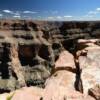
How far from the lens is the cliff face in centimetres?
6795

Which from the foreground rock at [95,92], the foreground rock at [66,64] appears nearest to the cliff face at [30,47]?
the foreground rock at [66,64]

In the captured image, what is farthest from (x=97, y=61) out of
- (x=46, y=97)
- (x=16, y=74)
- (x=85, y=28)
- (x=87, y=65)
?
(x=85, y=28)

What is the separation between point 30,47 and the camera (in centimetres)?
8338

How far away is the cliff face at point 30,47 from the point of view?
67.9 meters

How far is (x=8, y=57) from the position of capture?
7056 centimetres

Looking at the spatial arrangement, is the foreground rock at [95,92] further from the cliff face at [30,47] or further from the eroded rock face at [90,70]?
the cliff face at [30,47]

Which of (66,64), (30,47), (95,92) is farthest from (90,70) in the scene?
(30,47)

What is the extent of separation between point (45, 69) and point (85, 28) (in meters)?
30.3

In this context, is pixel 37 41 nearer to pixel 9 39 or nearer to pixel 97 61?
pixel 9 39

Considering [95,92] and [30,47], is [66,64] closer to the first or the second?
[95,92]

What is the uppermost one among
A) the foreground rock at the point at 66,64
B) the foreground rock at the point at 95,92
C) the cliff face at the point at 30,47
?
the foreground rock at the point at 95,92

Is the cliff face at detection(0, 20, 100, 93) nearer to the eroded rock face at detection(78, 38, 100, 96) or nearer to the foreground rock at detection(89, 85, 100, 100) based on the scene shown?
the eroded rock face at detection(78, 38, 100, 96)

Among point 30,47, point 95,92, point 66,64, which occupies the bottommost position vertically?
Answer: point 30,47

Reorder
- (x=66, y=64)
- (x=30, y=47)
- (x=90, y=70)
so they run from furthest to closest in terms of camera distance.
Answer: (x=30, y=47) → (x=66, y=64) → (x=90, y=70)
